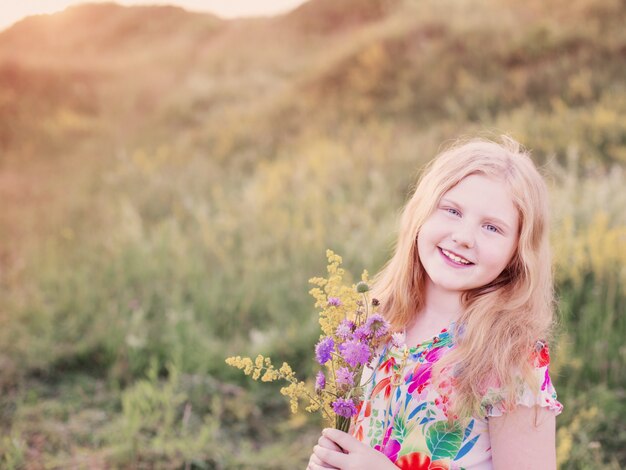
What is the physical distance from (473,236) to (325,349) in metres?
0.47

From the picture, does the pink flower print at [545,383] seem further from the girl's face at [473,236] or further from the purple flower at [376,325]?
the purple flower at [376,325]

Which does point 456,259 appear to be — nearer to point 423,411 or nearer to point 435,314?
point 435,314

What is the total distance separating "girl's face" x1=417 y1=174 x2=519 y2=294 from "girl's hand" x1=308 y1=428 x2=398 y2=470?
0.44m

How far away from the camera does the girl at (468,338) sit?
1555 millimetres

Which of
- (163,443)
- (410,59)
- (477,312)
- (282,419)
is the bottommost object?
(282,419)

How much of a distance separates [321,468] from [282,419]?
2.41m

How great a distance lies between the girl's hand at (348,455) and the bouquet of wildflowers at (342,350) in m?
0.03

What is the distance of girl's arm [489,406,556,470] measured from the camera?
5.03 feet

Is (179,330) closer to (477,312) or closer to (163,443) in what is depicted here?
(163,443)

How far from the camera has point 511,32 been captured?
9.27m

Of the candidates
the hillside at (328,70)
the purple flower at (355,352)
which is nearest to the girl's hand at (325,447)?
the purple flower at (355,352)

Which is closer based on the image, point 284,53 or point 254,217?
point 254,217

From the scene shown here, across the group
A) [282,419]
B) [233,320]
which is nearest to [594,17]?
[233,320]

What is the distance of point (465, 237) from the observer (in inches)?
64.8
